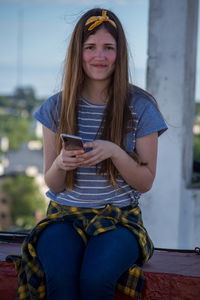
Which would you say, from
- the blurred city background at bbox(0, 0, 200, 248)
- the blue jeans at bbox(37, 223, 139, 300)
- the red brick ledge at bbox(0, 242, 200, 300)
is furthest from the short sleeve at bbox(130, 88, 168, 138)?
the blurred city background at bbox(0, 0, 200, 248)

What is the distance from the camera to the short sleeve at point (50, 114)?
238 centimetres

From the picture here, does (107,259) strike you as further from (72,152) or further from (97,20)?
(97,20)

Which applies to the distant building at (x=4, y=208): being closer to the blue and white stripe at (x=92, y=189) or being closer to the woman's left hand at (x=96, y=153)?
→ the blue and white stripe at (x=92, y=189)

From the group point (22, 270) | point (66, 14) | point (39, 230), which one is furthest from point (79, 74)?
point (22, 270)

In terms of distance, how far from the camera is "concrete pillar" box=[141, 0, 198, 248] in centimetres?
357

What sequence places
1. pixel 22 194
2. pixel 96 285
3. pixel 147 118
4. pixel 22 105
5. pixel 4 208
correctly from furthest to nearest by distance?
pixel 22 105 < pixel 22 194 < pixel 4 208 < pixel 147 118 < pixel 96 285

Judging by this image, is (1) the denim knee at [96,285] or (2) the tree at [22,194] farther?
(2) the tree at [22,194]

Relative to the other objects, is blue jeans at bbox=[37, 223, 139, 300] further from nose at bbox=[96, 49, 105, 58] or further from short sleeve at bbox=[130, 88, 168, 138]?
nose at bbox=[96, 49, 105, 58]

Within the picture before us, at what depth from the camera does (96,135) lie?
7.55ft

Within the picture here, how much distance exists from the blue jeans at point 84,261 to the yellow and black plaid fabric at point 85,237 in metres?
0.04

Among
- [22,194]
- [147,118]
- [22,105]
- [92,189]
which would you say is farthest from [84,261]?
[22,105]

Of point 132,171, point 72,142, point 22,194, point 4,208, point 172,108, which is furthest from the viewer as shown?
point 22,194

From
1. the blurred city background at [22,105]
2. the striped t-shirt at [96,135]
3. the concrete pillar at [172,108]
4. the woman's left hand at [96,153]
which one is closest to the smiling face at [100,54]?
the striped t-shirt at [96,135]

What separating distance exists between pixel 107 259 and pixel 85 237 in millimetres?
225
